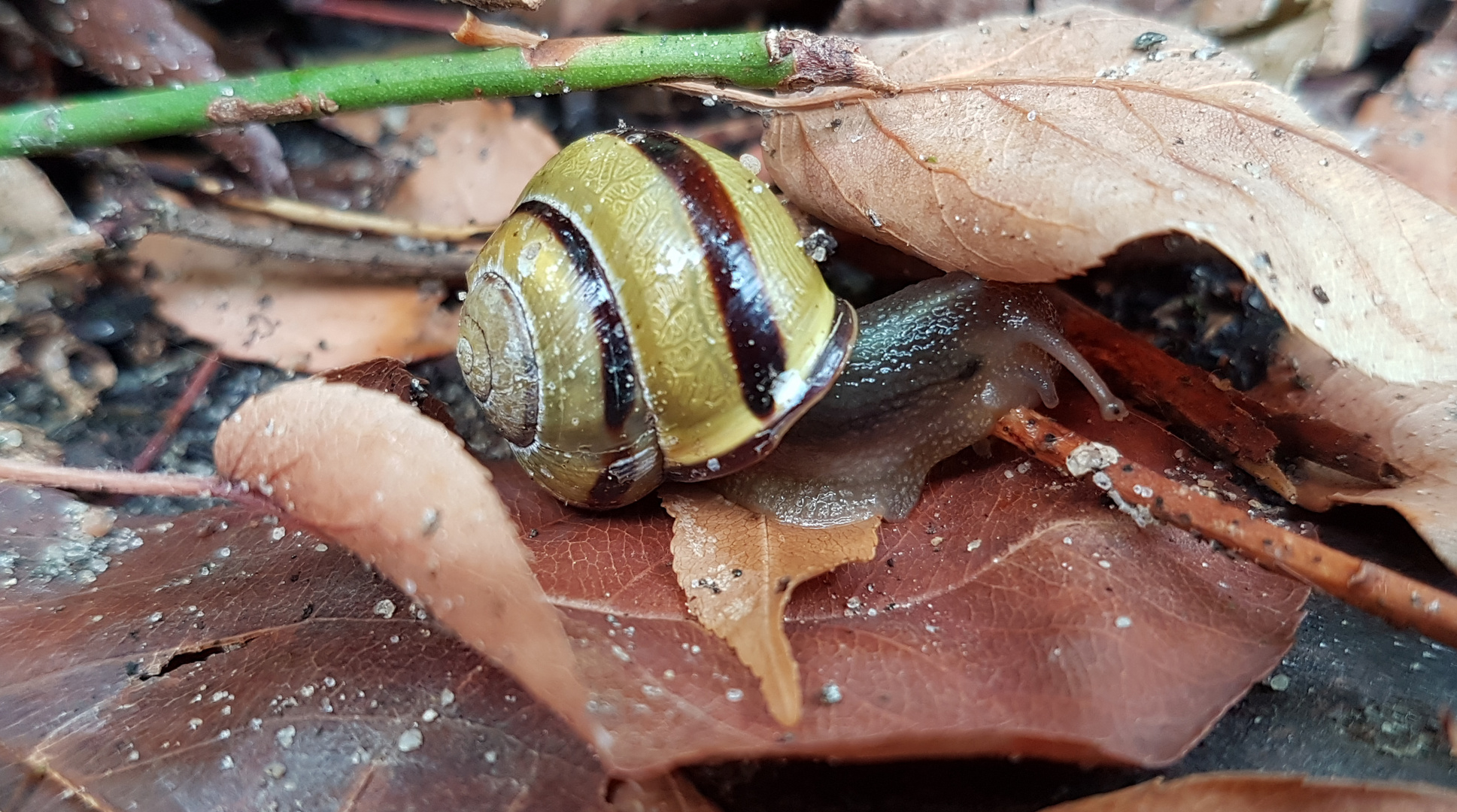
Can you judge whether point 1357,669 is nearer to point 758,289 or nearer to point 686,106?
point 758,289

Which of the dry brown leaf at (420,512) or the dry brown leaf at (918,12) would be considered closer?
the dry brown leaf at (420,512)

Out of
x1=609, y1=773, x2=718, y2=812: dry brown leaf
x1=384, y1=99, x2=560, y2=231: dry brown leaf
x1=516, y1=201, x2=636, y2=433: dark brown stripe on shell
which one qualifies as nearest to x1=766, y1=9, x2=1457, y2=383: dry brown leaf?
x1=516, y1=201, x2=636, y2=433: dark brown stripe on shell

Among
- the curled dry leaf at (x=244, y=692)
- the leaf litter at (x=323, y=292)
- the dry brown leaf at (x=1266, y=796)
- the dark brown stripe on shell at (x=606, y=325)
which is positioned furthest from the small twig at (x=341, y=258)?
the dry brown leaf at (x=1266, y=796)

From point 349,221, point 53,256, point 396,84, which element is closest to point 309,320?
point 349,221

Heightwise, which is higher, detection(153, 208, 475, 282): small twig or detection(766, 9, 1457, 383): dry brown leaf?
detection(766, 9, 1457, 383): dry brown leaf

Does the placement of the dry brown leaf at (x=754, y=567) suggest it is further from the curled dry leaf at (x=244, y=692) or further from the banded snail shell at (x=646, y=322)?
the curled dry leaf at (x=244, y=692)

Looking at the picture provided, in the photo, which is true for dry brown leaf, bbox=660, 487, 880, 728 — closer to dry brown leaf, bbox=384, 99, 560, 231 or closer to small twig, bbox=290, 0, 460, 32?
dry brown leaf, bbox=384, 99, 560, 231

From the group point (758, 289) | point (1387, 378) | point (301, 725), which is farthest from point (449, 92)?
point (1387, 378)
